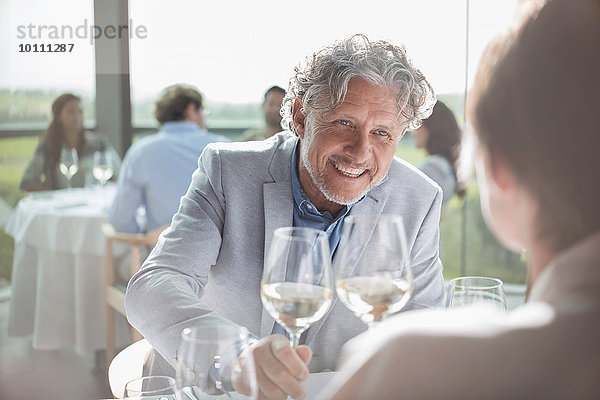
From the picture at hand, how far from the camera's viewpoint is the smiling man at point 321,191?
1.80 meters

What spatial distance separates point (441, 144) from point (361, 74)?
2165 millimetres

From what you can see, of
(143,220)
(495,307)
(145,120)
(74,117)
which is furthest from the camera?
(145,120)

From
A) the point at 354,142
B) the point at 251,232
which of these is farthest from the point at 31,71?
the point at 354,142

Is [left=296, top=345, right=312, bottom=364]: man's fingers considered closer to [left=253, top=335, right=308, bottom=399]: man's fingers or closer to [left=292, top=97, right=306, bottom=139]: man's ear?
[left=253, top=335, right=308, bottom=399]: man's fingers

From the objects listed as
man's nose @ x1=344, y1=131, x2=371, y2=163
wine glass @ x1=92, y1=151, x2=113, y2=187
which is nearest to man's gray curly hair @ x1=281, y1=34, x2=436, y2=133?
man's nose @ x1=344, y1=131, x2=371, y2=163

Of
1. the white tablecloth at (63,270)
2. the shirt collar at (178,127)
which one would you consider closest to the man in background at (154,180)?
the shirt collar at (178,127)

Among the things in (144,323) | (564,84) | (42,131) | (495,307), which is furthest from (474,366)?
(42,131)

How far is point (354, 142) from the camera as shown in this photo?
6.06 ft

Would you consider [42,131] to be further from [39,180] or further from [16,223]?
[16,223]

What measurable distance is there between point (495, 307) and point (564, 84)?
63cm

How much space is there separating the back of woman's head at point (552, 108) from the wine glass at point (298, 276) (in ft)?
1.28

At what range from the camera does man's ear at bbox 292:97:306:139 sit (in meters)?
1.98

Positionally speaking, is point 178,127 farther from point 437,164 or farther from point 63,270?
point 437,164

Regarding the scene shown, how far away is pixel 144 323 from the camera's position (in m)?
1.54
